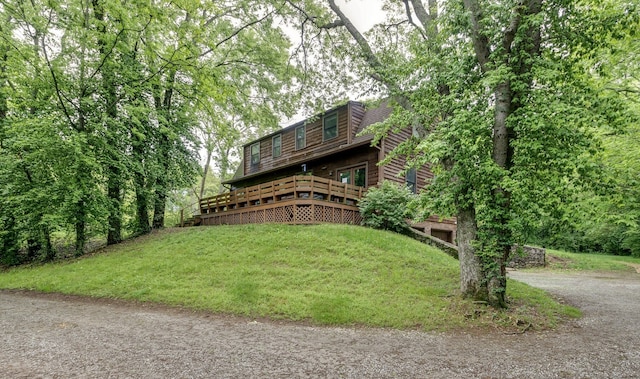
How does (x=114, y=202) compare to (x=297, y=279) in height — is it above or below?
above

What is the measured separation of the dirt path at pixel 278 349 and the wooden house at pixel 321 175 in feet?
21.8

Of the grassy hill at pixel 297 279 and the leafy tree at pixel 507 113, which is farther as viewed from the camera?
the grassy hill at pixel 297 279

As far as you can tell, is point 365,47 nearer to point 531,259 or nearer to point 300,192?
point 300,192

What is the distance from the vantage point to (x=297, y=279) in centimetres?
737

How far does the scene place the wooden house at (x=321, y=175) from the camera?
12.3 meters

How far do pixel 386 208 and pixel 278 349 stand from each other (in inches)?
344

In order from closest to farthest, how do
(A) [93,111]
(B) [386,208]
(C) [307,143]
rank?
(A) [93,111]
(B) [386,208]
(C) [307,143]

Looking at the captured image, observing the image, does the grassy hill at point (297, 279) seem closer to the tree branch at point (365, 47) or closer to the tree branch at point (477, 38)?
the tree branch at point (477, 38)

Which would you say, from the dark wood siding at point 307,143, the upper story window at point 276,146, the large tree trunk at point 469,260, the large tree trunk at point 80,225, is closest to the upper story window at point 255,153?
the dark wood siding at point 307,143

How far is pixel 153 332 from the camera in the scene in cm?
473

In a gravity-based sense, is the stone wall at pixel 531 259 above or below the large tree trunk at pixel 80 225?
below

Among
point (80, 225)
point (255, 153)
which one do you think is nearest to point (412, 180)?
point (255, 153)

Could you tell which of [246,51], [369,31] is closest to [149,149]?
[246,51]

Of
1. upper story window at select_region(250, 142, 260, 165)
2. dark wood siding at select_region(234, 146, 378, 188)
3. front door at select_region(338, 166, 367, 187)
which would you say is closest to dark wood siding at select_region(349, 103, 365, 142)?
dark wood siding at select_region(234, 146, 378, 188)
